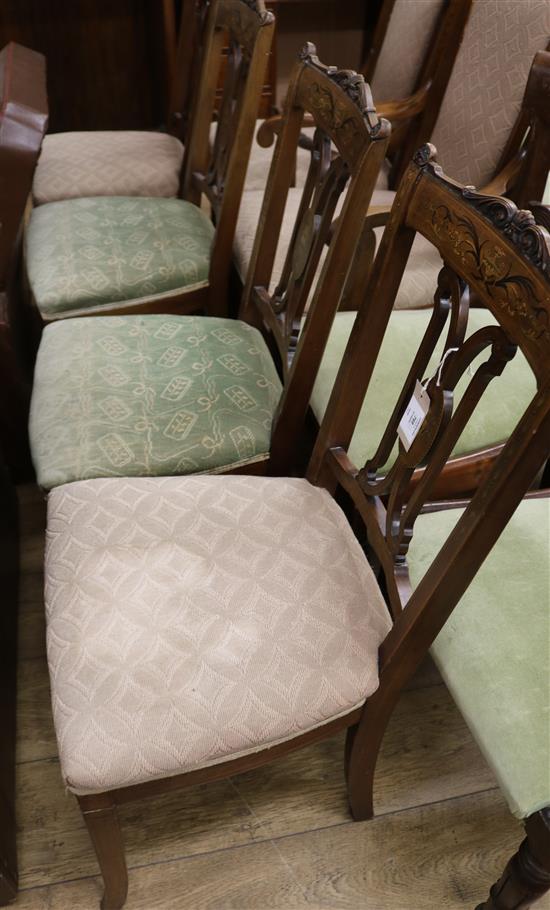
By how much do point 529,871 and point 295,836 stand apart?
1.28 feet

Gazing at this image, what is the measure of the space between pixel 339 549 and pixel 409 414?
0.71 feet

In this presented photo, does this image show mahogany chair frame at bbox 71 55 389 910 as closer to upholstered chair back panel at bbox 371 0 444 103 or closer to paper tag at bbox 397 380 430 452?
paper tag at bbox 397 380 430 452

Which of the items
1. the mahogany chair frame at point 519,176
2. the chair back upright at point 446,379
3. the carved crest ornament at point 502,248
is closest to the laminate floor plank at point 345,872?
the chair back upright at point 446,379

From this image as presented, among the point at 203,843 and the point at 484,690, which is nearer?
the point at 484,690

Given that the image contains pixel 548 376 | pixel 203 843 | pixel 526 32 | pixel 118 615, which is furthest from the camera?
pixel 526 32

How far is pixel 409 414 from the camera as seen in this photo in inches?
31.5

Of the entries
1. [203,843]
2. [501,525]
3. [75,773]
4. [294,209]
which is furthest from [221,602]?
[294,209]

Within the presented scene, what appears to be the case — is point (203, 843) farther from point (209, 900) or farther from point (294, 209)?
point (294, 209)

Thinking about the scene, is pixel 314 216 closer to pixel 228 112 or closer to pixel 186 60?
pixel 228 112

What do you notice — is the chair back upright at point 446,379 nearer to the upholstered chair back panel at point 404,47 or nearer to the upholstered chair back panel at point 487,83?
the upholstered chair back panel at point 487,83

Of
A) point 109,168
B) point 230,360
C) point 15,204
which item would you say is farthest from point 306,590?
point 109,168

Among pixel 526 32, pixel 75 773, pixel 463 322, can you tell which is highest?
pixel 526 32

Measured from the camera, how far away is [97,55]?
2828mm

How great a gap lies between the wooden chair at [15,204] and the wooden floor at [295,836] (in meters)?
0.54
